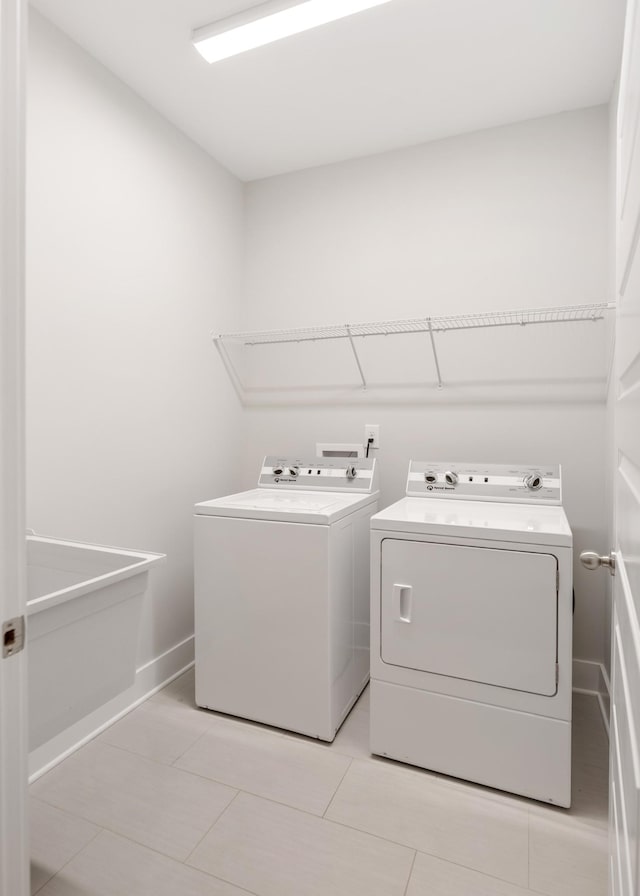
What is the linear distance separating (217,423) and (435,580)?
1.53 meters

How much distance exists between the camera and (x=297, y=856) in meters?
1.35

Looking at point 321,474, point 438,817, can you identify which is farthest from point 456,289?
point 438,817

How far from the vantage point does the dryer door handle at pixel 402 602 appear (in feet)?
5.53

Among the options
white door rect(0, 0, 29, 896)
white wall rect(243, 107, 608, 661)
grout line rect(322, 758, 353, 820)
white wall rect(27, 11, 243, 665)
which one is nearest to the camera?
white door rect(0, 0, 29, 896)

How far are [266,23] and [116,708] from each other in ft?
8.66

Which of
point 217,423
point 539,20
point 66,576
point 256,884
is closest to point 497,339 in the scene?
point 539,20

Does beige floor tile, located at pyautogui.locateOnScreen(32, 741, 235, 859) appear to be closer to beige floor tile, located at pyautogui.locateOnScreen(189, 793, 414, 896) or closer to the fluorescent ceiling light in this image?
beige floor tile, located at pyautogui.locateOnScreen(189, 793, 414, 896)

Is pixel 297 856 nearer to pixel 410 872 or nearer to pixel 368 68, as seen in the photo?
pixel 410 872

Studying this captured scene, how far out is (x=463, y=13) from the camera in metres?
1.70

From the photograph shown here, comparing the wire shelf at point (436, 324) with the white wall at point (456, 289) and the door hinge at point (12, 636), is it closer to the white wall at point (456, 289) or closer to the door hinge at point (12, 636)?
the white wall at point (456, 289)

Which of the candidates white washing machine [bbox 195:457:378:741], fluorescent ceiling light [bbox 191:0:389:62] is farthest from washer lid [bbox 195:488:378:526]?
fluorescent ceiling light [bbox 191:0:389:62]

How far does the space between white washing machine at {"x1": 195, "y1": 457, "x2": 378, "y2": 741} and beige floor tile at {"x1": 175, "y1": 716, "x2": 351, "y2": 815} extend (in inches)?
2.8

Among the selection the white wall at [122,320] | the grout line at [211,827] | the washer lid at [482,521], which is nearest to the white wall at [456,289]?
the white wall at [122,320]

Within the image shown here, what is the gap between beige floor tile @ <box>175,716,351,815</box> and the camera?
62.4 inches
